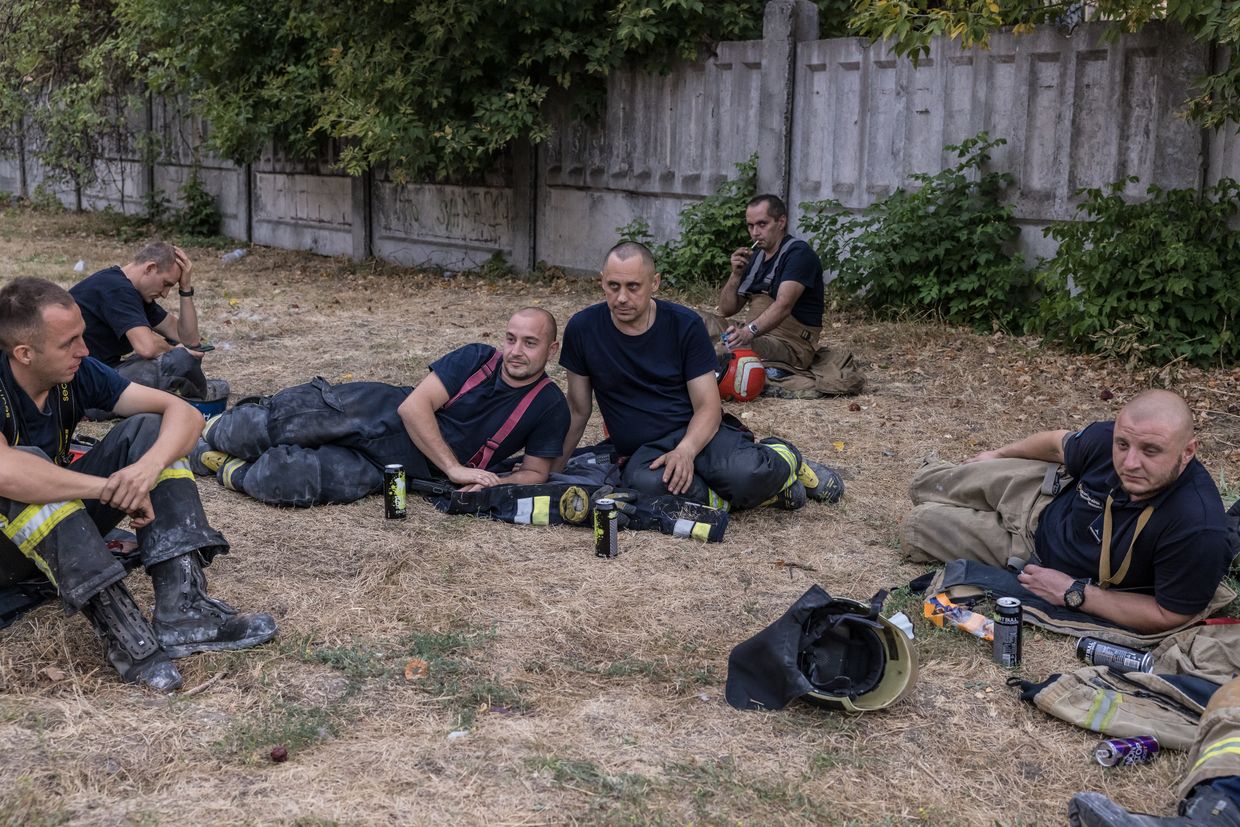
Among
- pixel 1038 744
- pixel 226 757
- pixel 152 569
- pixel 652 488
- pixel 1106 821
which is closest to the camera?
pixel 1106 821

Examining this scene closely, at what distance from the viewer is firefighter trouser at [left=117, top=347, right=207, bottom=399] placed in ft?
26.1

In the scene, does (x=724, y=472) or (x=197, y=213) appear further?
(x=197, y=213)

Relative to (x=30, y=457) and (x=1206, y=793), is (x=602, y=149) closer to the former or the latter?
(x=30, y=457)

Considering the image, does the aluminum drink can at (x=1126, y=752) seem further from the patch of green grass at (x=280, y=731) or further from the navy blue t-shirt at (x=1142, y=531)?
the patch of green grass at (x=280, y=731)

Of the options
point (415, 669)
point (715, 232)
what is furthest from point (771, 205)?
point (415, 669)

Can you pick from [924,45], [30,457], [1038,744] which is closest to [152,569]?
[30,457]

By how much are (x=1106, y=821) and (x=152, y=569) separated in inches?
126

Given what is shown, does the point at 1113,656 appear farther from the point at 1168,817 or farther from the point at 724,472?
the point at 724,472

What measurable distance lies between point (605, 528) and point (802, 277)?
13.2 ft

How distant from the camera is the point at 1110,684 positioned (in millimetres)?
4277

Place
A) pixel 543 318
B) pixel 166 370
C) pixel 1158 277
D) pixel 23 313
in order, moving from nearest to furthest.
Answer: pixel 23 313 < pixel 543 318 < pixel 166 370 < pixel 1158 277

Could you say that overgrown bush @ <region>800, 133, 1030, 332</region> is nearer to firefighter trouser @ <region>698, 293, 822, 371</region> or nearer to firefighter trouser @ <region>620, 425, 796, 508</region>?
firefighter trouser @ <region>698, 293, 822, 371</region>

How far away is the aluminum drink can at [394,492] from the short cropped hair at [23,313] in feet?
6.28

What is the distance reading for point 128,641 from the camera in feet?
14.0
